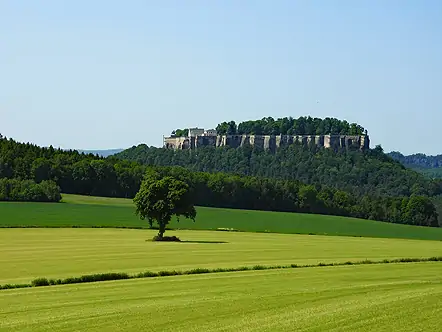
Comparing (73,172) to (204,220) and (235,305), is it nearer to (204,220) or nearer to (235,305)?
(204,220)

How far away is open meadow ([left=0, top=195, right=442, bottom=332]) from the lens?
22781 mm

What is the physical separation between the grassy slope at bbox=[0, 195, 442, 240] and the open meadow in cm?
1605

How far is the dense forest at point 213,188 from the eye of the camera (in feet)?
465

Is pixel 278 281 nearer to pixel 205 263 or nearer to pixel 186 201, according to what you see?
pixel 205 263

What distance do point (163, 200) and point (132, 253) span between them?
19905 millimetres

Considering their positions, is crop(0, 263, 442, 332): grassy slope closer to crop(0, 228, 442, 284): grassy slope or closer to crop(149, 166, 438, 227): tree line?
crop(0, 228, 442, 284): grassy slope

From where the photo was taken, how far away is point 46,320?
23172 mm

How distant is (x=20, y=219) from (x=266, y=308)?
69001 millimetres

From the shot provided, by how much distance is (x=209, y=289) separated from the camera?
104 ft

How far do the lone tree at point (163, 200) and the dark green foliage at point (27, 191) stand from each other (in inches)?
1903

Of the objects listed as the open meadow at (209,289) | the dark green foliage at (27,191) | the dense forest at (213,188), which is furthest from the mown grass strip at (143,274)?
the dense forest at (213,188)

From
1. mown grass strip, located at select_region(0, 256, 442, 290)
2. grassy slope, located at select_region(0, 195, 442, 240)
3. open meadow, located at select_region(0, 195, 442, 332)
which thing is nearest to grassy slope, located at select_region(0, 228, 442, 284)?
open meadow, located at select_region(0, 195, 442, 332)

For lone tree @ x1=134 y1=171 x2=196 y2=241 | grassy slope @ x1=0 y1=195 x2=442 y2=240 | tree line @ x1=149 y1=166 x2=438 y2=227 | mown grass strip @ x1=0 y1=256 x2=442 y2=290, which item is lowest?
mown grass strip @ x1=0 y1=256 x2=442 y2=290

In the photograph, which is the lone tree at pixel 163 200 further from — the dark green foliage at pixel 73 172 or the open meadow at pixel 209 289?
the dark green foliage at pixel 73 172
